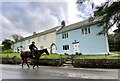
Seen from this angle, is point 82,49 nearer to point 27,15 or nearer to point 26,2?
point 27,15

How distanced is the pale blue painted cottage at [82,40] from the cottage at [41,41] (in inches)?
61.2

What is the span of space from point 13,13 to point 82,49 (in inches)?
540

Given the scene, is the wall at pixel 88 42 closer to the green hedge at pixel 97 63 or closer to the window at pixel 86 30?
the window at pixel 86 30

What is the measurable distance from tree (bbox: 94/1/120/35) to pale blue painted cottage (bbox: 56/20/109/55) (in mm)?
8453

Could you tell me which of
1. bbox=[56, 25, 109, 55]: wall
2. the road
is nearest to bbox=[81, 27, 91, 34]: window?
bbox=[56, 25, 109, 55]: wall

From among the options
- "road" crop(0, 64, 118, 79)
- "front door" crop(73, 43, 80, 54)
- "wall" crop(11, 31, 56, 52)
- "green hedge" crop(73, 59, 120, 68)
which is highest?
"wall" crop(11, 31, 56, 52)

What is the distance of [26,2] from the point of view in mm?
13938

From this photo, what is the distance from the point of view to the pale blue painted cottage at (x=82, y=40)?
80.5ft

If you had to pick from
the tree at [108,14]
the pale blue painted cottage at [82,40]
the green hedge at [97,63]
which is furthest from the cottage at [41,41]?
the tree at [108,14]

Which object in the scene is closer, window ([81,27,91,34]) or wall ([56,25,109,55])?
wall ([56,25,109,55])

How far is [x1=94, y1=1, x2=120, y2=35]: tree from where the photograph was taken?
12906mm

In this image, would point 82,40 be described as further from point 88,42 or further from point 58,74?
point 58,74

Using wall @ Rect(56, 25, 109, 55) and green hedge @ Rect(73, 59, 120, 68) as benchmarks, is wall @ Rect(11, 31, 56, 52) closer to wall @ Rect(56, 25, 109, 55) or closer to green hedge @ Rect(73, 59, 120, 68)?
wall @ Rect(56, 25, 109, 55)

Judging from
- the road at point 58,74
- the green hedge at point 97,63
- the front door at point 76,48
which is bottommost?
the road at point 58,74
